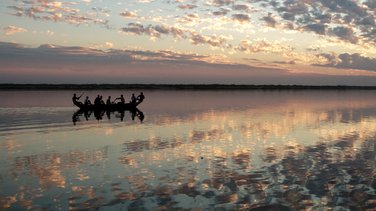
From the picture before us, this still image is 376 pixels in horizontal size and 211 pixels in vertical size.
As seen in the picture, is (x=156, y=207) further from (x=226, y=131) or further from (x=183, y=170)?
(x=226, y=131)

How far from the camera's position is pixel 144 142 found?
2144cm

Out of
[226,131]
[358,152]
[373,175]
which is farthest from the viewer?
[226,131]

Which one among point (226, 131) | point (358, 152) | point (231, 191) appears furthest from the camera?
point (226, 131)

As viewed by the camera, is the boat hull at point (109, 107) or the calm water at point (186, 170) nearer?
the calm water at point (186, 170)

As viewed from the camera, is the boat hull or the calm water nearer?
the calm water

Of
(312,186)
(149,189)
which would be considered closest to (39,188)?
(149,189)

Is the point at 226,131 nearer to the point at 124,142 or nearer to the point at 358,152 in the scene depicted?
the point at 124,142

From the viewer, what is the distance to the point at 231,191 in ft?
38.3

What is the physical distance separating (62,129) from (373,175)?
65.6 ft

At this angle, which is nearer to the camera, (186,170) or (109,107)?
(186,170)

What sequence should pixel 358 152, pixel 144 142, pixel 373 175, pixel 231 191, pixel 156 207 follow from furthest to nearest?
pixel 144 142
pixel 358 152
pixel 373 175
pixel 231 191
pixel 156 207

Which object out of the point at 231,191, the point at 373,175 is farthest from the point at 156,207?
the point at 373,175

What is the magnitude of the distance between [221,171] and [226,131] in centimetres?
1236

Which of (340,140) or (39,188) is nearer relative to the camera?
(39,188)
